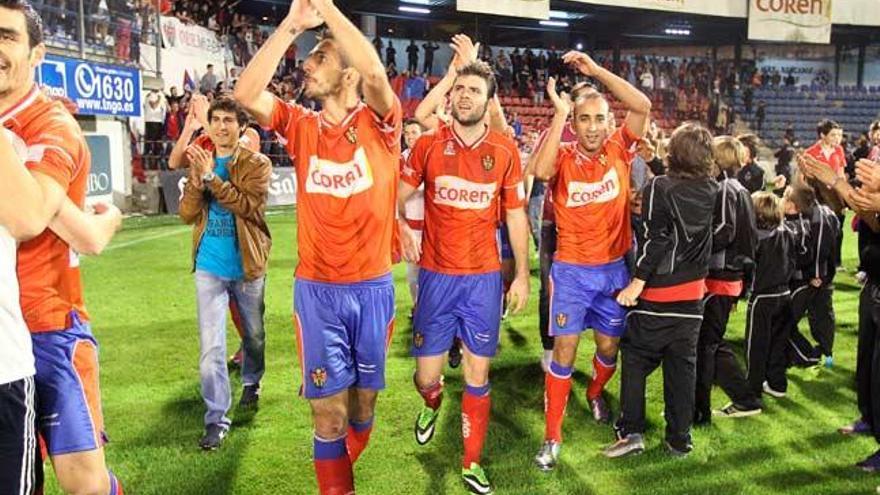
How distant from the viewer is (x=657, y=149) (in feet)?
23.0

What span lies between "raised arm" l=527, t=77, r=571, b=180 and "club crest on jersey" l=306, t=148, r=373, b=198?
137 cm

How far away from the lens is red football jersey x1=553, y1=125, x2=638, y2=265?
15.2ft

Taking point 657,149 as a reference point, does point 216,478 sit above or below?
below

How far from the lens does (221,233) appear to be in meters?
4.77

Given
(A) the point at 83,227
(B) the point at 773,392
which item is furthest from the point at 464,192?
(B) the point at 773,392

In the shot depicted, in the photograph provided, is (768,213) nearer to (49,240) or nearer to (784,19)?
(49,240)

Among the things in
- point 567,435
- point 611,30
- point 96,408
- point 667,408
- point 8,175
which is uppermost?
point 611,30

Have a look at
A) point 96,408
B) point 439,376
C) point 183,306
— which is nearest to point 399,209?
point 439,376

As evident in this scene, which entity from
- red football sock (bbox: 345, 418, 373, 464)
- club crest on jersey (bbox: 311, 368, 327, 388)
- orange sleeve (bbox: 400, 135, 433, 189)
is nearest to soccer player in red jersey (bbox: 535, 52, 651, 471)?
orange sleeve (bbox: 400, 135, 433, 189)

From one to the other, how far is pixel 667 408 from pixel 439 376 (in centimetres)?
142

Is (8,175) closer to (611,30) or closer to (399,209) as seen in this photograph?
→ (399,209)

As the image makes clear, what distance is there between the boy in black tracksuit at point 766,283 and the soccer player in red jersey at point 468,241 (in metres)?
2.07

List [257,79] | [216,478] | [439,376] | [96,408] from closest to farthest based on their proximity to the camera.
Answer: [96,408], [257,79], [216,478], [439,376]

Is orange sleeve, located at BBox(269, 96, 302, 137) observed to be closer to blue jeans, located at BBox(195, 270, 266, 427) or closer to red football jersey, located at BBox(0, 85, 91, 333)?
red football jersey, located at BBox(0, 85, 91, 333)
